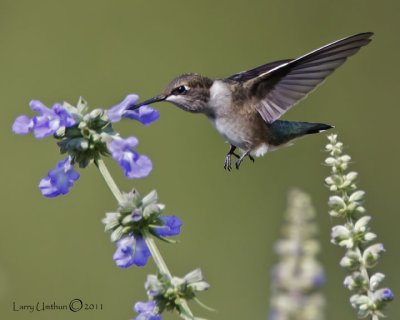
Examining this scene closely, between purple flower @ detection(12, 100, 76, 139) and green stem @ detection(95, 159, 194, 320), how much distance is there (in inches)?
4.7

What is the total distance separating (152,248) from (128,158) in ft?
0.76

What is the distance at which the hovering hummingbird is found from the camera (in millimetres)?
2984

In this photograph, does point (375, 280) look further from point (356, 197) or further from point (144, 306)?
point (144, 306)

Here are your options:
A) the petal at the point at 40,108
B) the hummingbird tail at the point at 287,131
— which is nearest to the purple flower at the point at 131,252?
the petal at the point at 40,108

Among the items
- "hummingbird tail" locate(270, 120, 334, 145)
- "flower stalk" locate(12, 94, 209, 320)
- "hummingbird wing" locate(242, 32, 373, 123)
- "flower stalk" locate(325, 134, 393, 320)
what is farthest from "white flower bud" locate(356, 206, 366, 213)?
"hummingbird tail" locate(270, 120, 334, 145)

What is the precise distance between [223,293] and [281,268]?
134 inches

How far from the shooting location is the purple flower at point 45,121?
6.17 feet

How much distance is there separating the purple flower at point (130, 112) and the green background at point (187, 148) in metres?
3.05

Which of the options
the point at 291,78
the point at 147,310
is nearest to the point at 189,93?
the point at 291,78

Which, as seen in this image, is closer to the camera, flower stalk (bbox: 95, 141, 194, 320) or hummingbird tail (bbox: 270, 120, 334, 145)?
flower stalk (bbox: 95, 141, 194, 320)

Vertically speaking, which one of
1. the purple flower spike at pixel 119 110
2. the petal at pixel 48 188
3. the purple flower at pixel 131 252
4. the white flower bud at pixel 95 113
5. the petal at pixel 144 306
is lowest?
the petal at pixel 144 306

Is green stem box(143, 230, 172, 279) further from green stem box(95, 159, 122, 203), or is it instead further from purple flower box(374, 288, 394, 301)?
purple flower box(374, 288, 394, 301)

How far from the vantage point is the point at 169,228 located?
193 cm

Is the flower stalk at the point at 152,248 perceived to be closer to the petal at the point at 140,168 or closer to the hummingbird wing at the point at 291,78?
the petal at the point at 140,168
